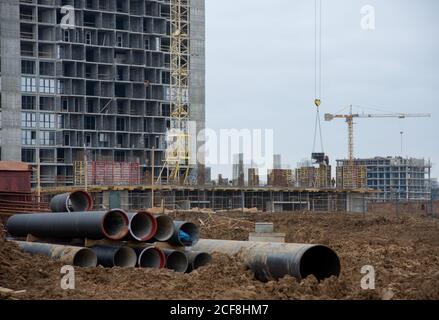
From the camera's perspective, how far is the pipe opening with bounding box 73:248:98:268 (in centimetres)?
1850

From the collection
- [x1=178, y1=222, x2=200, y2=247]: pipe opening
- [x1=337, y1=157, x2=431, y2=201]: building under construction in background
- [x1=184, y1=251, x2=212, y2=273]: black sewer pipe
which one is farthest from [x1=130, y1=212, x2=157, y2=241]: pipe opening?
[x1=337, y1=157, x2=431, y2=201]: building under construction in background

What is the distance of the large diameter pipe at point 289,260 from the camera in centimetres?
1570

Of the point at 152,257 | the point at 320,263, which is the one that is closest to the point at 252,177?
the point at 152,257

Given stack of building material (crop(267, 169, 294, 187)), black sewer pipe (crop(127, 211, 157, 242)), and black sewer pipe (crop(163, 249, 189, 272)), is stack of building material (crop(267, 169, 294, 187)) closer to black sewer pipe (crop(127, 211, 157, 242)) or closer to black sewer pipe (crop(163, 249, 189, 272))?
black sewer pipe (crop(163, 249, 189, 272))

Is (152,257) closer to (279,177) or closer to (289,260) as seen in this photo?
(289,260)

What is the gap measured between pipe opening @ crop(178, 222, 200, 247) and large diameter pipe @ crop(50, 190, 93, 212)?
411 cm

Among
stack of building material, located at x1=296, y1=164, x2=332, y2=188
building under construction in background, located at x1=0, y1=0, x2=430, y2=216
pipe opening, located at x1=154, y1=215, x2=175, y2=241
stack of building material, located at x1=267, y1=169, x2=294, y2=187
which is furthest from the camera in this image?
stack of building material, located at x1=296, y1=164, x2=332, y2=188

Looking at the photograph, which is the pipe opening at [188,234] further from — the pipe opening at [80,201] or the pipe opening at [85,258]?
the pipe opening at [80,201]

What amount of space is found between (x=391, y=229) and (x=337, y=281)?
23065mm

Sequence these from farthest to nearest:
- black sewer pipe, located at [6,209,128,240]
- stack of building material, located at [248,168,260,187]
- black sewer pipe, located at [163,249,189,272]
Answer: stack of building material, located at [248,168,260,187], black sewer pipe, located at [163,249,189,272], black sewer pipe, located at [6,209,128,240]

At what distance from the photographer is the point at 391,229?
3709 centimetres

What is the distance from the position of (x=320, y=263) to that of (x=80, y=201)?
9112 millimetres

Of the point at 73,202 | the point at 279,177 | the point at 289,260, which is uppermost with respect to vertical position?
the point at 73,202

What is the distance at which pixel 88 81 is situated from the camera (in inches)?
3164
